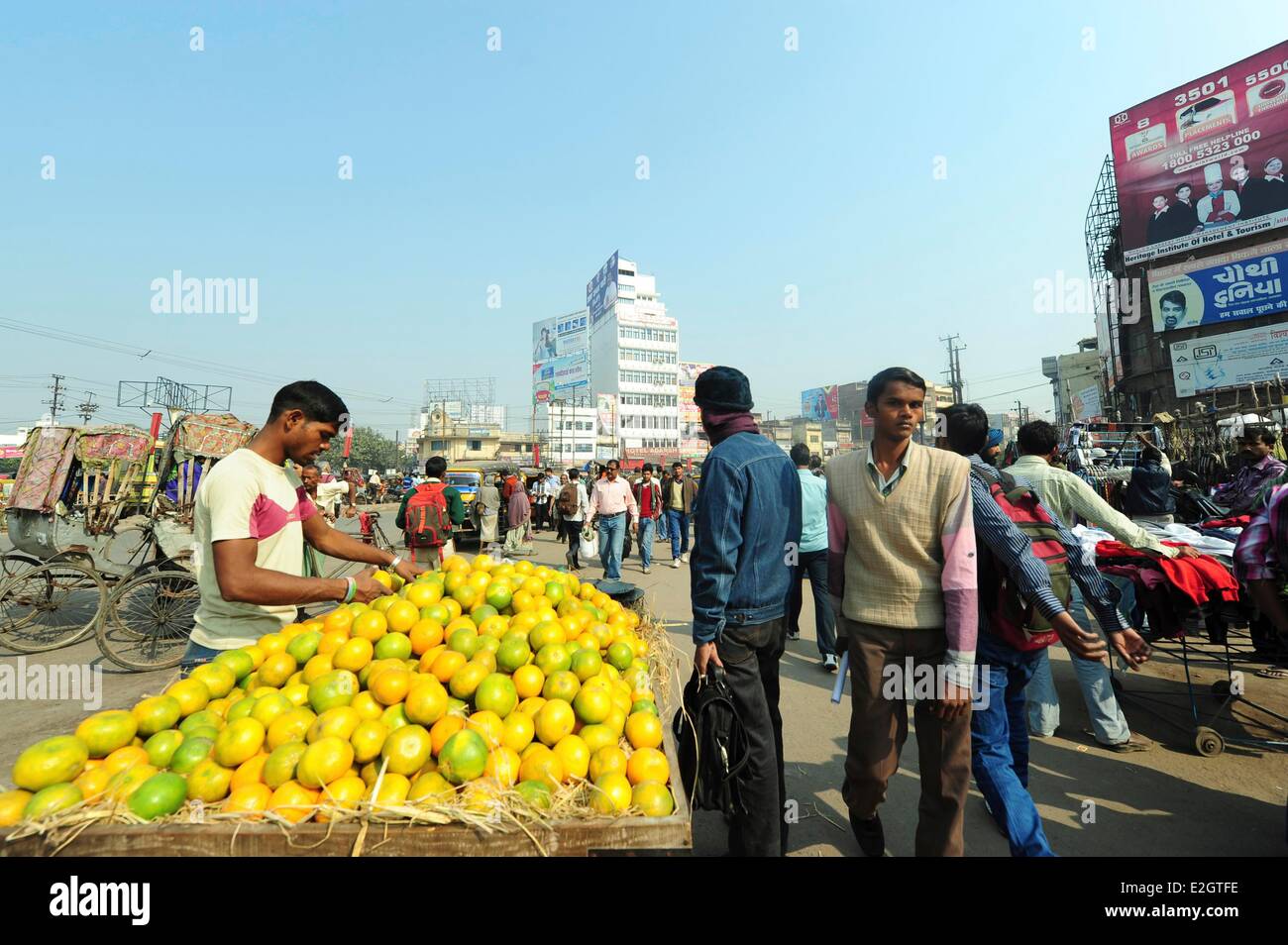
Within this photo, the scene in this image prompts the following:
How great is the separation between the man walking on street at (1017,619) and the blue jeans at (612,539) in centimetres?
636

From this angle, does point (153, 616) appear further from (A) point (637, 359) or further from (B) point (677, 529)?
(A) point (637, 359)

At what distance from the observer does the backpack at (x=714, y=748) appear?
7.15ft

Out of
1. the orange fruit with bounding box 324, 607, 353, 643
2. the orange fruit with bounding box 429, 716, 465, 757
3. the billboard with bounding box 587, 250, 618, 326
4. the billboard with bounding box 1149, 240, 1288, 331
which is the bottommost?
the orange fruit with bounding box 429, 716, 465, 757

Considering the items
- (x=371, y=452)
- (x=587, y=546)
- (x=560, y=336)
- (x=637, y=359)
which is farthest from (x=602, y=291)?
(x=587, y=546)

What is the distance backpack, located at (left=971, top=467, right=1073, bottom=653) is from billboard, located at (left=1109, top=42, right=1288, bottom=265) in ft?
105

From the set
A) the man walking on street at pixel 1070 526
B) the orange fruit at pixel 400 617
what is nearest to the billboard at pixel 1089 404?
the man walking on street at pixel 1070 526

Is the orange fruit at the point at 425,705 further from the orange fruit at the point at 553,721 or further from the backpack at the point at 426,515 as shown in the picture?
the backpack at the point at 426,515

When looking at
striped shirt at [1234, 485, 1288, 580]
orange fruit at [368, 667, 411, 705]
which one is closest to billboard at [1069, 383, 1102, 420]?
striped shirt at [1234, 485, 1288, 580]

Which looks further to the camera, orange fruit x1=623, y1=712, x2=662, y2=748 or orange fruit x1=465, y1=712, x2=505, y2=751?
orange fruit x1=623, y1=712, x2=662, y2=748

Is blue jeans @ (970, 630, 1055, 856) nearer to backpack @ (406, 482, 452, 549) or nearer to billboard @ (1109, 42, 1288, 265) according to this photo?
backpack @ (406, 482, 452, 549)

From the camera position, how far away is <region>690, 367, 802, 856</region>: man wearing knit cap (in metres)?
2.34
